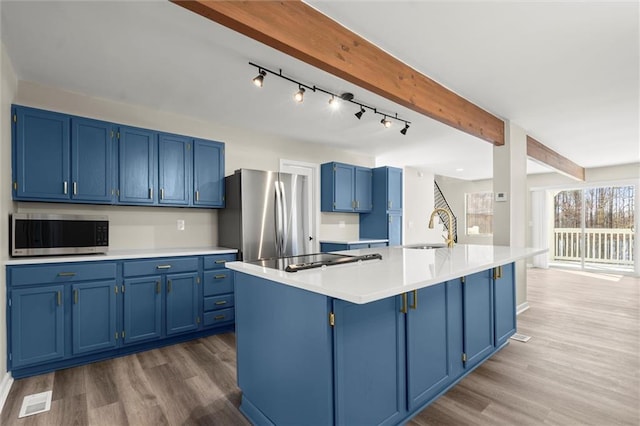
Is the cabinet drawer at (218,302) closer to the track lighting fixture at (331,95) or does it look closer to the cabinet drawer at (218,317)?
the cabinet drawer at (218,317)

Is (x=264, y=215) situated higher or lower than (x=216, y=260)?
higher

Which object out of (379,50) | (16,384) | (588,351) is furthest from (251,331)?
(588,351)

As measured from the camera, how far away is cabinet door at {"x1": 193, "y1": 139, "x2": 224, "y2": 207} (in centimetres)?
355

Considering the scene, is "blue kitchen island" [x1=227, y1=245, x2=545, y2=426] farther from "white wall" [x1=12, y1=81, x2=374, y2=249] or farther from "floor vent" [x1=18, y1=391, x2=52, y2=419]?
"white wall" [x1=12, y1=81, x2=374, y2=249]

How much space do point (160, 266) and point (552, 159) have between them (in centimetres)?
652

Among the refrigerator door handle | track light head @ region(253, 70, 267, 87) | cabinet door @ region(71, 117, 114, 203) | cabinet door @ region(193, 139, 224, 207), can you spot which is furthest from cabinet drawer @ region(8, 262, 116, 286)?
track light head @ region(253, 70, 267, 87)

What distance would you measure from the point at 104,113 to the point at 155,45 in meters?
1.44

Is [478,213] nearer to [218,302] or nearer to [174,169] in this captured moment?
[218,302]

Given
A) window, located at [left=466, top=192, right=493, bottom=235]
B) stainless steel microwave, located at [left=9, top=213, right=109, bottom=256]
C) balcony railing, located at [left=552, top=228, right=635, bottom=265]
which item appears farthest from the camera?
window, located at [left=466, top=192, right=493, bottom=235]

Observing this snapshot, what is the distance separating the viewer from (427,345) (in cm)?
193

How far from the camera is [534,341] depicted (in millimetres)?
3117

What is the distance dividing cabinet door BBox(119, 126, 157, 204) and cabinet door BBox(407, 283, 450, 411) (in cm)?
281

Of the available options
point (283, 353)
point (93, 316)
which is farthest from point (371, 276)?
point (93, 316)

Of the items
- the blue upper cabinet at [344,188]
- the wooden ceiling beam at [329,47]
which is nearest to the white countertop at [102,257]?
the blue upper cabinet at [344,188]
